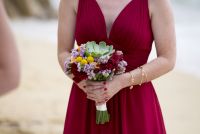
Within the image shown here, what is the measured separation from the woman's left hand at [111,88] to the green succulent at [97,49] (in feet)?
0.56

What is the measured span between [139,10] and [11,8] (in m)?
13.6

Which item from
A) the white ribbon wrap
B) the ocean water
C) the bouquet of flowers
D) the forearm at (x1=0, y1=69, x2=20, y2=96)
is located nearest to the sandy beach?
the ocean water

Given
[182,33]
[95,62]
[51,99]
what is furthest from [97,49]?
[182,33]

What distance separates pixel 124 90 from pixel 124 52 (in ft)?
Answer: 0.76

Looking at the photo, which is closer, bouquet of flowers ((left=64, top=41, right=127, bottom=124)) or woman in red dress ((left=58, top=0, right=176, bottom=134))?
bouquet of flowers ((left=64, top=41, right=127, bottom=124))

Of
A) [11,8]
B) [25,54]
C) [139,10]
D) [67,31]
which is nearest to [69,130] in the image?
[67,31]

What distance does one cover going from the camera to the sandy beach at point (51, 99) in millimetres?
6176

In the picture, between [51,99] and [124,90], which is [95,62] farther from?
[51,99]

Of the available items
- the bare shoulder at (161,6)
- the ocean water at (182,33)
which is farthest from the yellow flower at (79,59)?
the ocean water at (182,33)

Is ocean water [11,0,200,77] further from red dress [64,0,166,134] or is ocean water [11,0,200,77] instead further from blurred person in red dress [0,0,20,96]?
blurred person in red dress [0,0,20,96]

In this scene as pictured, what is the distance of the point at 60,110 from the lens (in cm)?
668

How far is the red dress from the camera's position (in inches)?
118

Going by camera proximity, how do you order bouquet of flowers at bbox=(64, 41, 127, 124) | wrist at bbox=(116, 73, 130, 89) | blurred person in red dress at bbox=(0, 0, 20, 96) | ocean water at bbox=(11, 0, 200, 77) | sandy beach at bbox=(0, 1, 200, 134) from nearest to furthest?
blurred person in red dress at bbox=(0, 0, 20, 96) → bouquet of flowers at bbox=(64, 41, 127, 124) → wrist at bbox=(116, 73, 130, 89) → sandy beach at bbox=(0, 1, 200, 134) → ocean water at bbox=(11, 0, 200, 77)

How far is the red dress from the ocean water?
235 inches
